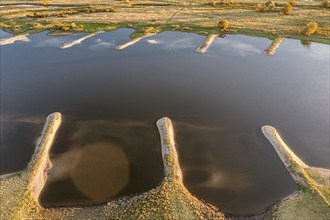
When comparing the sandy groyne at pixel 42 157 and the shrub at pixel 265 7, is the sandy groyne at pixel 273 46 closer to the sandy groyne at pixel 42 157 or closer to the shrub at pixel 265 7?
the shrub at pixel 265 7

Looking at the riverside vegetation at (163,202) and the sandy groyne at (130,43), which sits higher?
the sandy groyne at (130,43)

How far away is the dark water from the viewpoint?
113ft

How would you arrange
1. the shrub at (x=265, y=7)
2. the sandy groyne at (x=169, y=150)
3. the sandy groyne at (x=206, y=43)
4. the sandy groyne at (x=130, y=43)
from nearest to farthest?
the sandy groyne at (x=169, y=150), the sandy groyne at (x=206, y=43), the sandy groyne at (x=130, y=43), the shrub at (x=265, y=7)

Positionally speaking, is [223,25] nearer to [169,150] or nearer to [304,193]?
[169,150]

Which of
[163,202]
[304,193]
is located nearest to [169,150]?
[163,202]

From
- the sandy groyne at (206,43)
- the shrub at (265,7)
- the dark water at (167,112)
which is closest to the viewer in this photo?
the dark water at (167,112)

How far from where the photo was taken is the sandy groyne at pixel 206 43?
68.2 metres

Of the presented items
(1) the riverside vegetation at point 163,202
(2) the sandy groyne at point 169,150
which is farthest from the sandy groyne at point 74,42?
(1) the riverside vegetation at point 163,202

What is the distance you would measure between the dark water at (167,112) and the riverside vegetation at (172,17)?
36.7 ft

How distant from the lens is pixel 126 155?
38156 millimetres

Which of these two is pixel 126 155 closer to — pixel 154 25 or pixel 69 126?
pixel 69 126

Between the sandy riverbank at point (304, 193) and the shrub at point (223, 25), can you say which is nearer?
the sandy riverbank at point (304, 193)

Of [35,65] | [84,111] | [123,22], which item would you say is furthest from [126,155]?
[123,22]

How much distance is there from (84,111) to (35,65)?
21.8 metres
